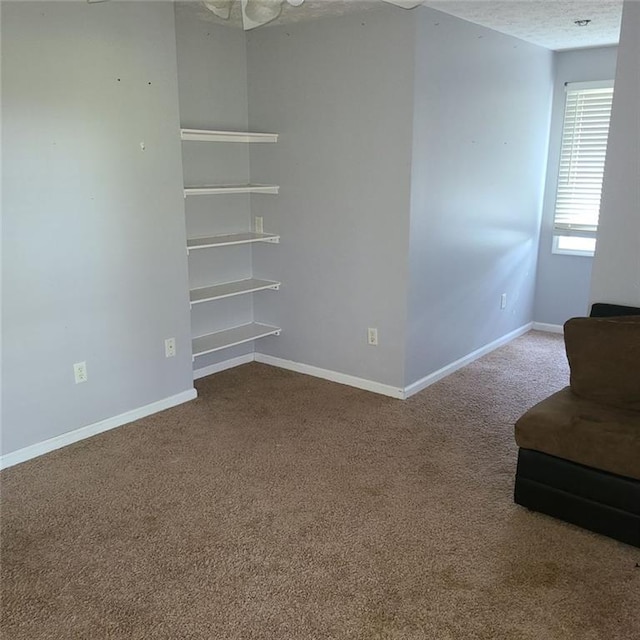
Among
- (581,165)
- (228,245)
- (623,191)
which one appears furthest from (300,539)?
(581,165)

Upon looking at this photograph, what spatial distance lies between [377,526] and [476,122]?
283 centimetres

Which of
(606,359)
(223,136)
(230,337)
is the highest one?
(223,136)

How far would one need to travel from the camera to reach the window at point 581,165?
4973 millimetres

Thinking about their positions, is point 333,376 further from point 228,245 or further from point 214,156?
point 214,156

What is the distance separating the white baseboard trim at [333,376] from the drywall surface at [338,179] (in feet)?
0.12

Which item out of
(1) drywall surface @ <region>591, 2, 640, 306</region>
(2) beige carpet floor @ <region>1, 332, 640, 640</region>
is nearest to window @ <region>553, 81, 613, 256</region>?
(1) drywall surface @ <region>591, 2, 640, 306</region>

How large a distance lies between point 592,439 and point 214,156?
9.79ft

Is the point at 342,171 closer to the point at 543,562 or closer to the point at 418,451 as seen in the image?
the point at 418,451

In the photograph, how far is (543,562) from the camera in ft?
7.75

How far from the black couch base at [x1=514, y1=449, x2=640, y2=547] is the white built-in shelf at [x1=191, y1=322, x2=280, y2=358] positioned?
2181 millimetres

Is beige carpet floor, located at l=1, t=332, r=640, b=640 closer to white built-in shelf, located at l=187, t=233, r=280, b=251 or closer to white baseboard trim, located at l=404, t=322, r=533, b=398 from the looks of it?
white baseboard trim, located at l=404, t=322, r=533, b=398

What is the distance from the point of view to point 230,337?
4.36 meters

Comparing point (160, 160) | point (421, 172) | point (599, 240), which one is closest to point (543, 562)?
point (599, 240)

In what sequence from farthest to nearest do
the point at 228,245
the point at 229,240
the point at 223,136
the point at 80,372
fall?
the point at 228,245
the point at 229,240
the point at 223,136
the point at 80,372
